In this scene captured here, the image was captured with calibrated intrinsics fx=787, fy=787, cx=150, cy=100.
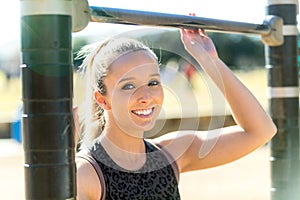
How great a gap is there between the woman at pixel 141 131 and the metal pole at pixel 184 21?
0.07m

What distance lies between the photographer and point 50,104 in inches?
56.2

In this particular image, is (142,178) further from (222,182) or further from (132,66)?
(222,182)

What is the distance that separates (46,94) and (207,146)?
2.23 ft

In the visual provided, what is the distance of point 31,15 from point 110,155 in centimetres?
52

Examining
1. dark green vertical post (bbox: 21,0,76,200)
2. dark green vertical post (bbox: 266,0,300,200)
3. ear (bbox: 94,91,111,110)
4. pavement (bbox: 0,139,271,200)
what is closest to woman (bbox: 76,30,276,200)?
ear (bbox: 94,91,111,110)

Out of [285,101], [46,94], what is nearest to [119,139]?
[46,94]

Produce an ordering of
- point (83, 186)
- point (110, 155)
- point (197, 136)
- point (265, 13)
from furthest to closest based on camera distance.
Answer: point (265, 13) < point (197, 136) < point (110, 155) < point (83, 186)

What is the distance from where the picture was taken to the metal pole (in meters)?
1.67

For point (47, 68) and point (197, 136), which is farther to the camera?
point (197, 136)

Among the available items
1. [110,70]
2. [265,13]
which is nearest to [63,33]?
[110,70]

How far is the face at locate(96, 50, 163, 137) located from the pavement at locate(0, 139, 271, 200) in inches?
107

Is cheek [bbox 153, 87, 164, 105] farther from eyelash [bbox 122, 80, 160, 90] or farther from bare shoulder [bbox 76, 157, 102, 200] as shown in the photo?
bare shoulder [bbox 76, 157, 102, 200]

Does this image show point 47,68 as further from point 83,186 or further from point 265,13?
point 265,13

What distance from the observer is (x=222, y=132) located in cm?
204
